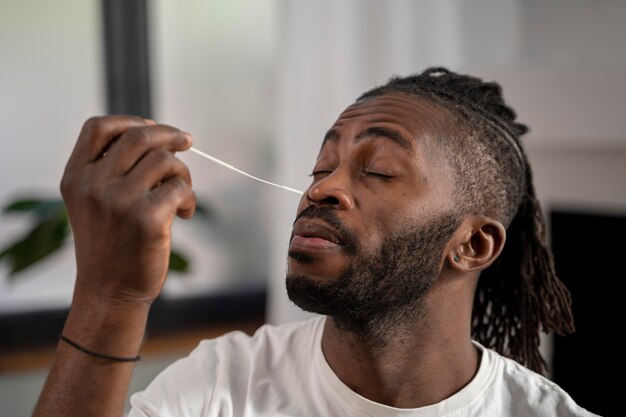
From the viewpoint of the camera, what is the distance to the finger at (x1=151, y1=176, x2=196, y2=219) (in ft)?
2.93

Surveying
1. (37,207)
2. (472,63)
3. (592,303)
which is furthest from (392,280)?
(472,63)

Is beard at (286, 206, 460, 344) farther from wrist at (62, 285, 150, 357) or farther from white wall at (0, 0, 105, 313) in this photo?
white wall at (0, 0, 105, 313)

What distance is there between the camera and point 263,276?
323cm

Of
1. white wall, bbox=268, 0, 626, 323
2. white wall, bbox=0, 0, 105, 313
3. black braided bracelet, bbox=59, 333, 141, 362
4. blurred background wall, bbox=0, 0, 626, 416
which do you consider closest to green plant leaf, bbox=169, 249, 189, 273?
blurred background wall, bbox=0, 0, 626, 416

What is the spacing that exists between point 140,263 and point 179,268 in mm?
1334

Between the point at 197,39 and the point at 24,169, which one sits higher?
the point at 197,39

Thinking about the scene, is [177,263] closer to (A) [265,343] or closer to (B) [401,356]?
(A) [265,343]

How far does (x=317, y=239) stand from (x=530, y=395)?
0.48 meters

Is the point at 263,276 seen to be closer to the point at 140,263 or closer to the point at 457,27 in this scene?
the point at 457,27

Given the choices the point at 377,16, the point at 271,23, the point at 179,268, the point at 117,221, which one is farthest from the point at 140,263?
the point at 271,23

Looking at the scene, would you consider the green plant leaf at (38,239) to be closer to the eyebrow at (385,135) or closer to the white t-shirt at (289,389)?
the white t-shirt at (289,389)

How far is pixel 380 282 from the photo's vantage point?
1.17 meters

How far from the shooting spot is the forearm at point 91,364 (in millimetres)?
904

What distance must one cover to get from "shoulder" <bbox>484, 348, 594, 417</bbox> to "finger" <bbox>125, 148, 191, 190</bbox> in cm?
72
